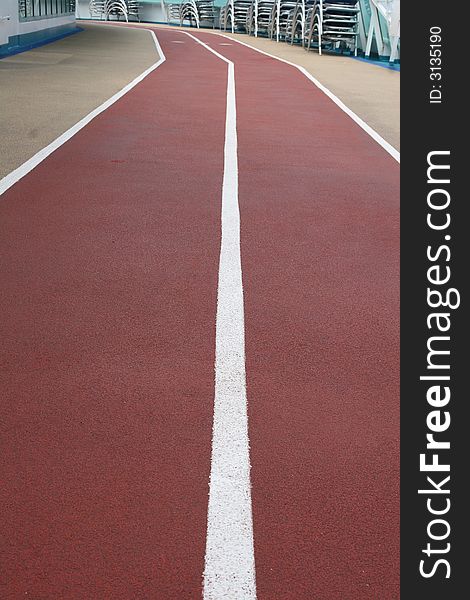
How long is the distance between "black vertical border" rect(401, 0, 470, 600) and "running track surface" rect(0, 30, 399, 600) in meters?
0.12

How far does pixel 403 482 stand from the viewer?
3547 millimetres

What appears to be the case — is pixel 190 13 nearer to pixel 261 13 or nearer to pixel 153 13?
pixel 153 13

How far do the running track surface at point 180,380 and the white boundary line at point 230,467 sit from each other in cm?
4

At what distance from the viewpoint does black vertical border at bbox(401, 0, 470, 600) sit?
9.82 ft

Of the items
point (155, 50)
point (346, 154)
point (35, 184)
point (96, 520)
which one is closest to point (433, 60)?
point (346, 154)

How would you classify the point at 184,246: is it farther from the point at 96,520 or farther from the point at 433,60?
the point at 433,60

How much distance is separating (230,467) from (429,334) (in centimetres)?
114

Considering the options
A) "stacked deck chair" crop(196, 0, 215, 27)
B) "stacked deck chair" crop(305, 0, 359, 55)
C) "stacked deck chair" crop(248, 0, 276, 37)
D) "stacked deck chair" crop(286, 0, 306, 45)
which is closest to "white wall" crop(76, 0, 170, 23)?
"stacked deck chair" crop(196, 0, 215, 27)

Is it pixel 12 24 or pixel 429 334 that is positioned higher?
pixel 12 24

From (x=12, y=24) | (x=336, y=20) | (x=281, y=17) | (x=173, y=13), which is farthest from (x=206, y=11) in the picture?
(x=12, y=24)

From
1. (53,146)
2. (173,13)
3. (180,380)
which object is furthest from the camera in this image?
(173,13)

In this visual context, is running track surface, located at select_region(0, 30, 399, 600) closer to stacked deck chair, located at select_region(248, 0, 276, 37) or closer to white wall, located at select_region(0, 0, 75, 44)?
white wall, located at select_region(0, 0, 75, 44)

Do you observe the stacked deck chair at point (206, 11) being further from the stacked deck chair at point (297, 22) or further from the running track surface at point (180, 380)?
the running track surface at point (180, 380)

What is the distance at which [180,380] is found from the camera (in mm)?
4551
